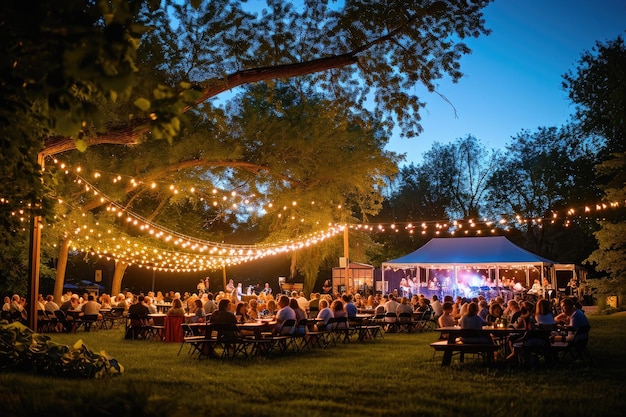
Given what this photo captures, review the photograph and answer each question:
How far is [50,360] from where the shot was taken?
9039 mm

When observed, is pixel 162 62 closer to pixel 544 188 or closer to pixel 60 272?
pixel 60 272

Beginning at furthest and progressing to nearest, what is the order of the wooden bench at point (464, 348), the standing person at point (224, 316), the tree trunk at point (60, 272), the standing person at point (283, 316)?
1. the tree trunk at point (60, 272)
2. the standing person at point (283, 316)
3. the standing person at point (224, 316)
4. the wooden bench at point (464, 348)

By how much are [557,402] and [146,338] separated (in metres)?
11.8

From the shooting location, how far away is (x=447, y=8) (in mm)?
11695

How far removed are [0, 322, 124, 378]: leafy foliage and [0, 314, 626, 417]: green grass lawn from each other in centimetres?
45

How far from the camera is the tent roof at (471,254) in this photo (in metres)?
27.1

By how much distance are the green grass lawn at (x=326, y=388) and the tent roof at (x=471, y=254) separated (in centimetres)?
1455

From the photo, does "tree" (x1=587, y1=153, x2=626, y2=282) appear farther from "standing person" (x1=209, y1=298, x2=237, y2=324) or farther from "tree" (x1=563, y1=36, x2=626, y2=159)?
"standing person" (x1=209, y1=298, x2=237, y2=324)

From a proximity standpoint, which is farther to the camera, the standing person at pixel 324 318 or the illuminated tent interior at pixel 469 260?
the illuminated tent interior at pixel 469 260

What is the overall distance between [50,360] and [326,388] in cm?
400

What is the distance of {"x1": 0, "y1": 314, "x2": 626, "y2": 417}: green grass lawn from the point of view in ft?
19.5

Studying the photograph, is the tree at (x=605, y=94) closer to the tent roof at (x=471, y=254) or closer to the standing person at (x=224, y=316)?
the tent roof at (x=471, y=254)

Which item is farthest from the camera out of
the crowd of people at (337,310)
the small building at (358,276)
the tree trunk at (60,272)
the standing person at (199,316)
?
the small building at (358,276)

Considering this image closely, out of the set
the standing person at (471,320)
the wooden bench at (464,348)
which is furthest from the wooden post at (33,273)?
the standing person at (471,320)
